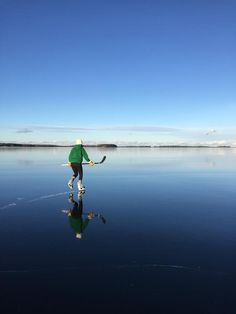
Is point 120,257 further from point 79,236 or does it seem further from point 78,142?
point 78,142

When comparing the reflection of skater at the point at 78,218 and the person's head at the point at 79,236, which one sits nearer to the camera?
the person's head at the point at 79,236

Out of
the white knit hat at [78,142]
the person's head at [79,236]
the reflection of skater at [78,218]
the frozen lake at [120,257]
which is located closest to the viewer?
the frozen lake at [120,257]

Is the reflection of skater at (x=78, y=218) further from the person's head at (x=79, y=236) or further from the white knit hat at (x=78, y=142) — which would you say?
the white knit hat at (x=78, y=142)

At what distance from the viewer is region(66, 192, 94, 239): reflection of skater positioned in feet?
26.4

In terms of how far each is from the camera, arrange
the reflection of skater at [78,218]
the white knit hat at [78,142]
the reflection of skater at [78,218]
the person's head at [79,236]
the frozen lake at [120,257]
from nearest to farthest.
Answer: the frozen lake at [120,257]
the person's head at [79,236]
the reflection of skater at [78,218]
the reflection of skater at [78,218]
the white knit hat at [78,142]

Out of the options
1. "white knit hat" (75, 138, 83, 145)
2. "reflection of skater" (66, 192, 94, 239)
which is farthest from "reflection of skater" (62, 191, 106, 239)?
"white knit hat" (75, 138, 83, 145)

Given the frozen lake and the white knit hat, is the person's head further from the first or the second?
the white knit hat

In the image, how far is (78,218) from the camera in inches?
368

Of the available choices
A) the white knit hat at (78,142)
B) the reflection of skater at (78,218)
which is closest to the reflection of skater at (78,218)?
the reflection of skater at (78,218)

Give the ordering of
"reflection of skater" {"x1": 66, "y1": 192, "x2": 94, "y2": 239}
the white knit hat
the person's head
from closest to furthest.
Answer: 1. the person's head
2. "reflection of skater" {"x1": 66, "y1": 192, "x2": 94, "y2": 239}
3. the white knit hat

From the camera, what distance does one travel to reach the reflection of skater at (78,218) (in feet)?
26.4

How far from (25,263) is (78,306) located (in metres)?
1.71

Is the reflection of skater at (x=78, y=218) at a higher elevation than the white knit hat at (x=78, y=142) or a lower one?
lower

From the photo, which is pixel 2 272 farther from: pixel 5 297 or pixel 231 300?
pixel 231 300
